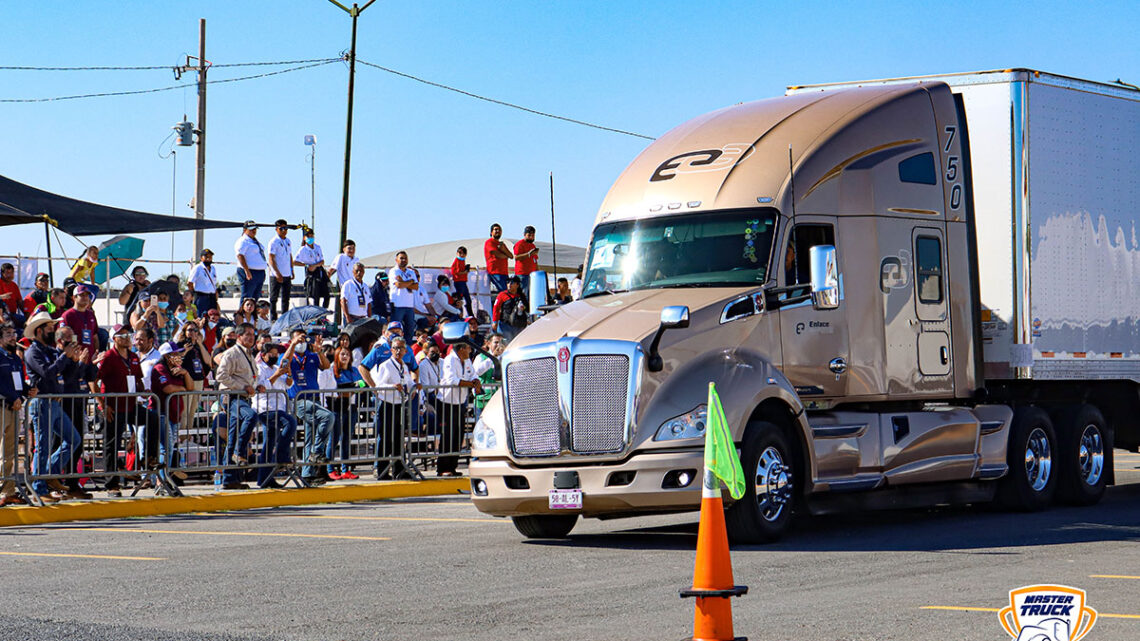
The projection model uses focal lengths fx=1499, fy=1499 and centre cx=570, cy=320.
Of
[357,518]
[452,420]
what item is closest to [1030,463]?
[357,518]

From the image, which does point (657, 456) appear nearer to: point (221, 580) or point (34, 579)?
point (221, 580)

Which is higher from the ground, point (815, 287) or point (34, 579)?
point (815, 287)

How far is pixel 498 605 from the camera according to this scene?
9.05 m

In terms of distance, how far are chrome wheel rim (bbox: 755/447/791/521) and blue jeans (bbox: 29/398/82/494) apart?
8.00m

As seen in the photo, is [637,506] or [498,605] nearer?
[498,605]

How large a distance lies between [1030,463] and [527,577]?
7.27 meters

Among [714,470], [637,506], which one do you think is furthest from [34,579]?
[714,470]

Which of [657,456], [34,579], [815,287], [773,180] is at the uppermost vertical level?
[773,180]

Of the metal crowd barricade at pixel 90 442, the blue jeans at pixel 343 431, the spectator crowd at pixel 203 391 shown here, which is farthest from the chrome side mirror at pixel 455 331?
the blue jeans at pixel 343 431

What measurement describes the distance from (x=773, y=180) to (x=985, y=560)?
12.4ft

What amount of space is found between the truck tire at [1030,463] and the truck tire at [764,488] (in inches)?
155

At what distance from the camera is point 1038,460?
51.6ft

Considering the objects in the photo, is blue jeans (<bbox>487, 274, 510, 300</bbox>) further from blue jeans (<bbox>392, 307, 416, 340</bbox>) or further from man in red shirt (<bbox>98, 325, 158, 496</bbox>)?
man in red shirt (<bbox>98, 325, 158, 496</bbox>)

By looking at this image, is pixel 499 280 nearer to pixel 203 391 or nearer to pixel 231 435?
pixel 231 435
